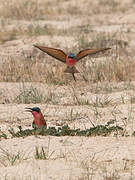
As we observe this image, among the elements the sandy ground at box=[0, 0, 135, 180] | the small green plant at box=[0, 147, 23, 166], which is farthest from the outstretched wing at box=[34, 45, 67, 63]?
the small green plant at box=[0, 147, 23, 166]

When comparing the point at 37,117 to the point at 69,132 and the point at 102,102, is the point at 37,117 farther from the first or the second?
the point at 102,102

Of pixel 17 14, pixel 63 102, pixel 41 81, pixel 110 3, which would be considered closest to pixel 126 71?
pixel 41 81

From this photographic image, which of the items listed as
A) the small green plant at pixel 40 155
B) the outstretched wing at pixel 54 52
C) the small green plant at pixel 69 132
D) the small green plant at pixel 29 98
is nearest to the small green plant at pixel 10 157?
the small green plant at pixel 40 155

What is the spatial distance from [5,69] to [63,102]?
6.89 feet

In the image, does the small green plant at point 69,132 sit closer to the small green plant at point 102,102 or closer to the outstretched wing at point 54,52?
the outstretched wing at point 54,52

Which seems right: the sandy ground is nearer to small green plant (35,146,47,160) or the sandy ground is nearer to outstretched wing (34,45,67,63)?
small green plant (35,146,47,160)

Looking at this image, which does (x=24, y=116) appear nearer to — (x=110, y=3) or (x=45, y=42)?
(x=45, y=42)

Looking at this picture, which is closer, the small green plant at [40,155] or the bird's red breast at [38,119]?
the small green plant at [40,155]

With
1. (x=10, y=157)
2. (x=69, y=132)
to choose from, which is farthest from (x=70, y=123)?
(x=10, y=157)

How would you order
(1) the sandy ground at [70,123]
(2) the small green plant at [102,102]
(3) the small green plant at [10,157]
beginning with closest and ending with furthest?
1. (1) the sandy ground at [70,123]
2. (3) the small green plant at [10,157]
3. (2) the small green plant at [102,102]

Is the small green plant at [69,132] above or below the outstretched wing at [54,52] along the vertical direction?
below

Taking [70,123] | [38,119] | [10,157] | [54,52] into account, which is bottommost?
[10,157]

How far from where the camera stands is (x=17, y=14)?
1619cm

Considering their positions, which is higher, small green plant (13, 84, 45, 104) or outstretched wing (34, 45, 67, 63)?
outstretched wing (34, 45, 67, 63)
